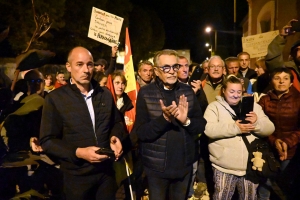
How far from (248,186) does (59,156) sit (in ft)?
7.49

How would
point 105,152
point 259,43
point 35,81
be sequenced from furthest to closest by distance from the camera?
1. point 259,43
2. point 35,81
3. point 105,152

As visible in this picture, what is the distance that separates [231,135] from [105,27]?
3287mm

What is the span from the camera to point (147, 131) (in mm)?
3373

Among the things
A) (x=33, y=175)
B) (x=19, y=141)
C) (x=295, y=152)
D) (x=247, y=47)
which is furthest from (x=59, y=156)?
(x=247, y=47)

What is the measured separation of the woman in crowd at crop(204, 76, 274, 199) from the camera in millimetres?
3875

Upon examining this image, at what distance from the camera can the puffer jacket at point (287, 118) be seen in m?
4.10

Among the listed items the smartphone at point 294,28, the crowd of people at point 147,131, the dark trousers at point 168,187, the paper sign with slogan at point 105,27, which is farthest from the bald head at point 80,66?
the paper sign with slogan at point 105,27

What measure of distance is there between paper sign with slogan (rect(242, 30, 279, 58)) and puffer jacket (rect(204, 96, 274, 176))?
4.26 metres

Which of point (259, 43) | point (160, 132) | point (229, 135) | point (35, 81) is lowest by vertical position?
point (229, 135)

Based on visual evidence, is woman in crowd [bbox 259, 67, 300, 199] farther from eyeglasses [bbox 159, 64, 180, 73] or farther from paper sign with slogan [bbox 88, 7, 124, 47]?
paper sign with slogan [bbox 88, 7, 124, 47]

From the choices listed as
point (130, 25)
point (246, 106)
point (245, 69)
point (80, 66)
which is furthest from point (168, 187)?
point (130, 25)

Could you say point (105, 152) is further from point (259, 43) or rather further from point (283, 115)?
point (259, 43)

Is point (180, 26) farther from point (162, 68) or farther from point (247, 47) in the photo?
point (162, 68)

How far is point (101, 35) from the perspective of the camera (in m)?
6.06
